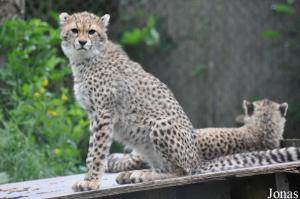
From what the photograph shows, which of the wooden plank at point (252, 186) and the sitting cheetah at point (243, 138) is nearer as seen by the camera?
the wooden plank at point (252, 186)

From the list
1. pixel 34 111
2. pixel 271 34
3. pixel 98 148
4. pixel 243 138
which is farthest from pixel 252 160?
pixel 271 34

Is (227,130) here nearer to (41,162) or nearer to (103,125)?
(103,125)

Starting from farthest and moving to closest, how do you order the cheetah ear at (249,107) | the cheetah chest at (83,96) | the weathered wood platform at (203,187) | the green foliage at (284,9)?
the green foliage at (284,9) → the cheetah ear at (249,107) → the cheetah chest at (83,96) → the weathered wood platform at (203,187)

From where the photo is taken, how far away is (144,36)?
8.65 meters

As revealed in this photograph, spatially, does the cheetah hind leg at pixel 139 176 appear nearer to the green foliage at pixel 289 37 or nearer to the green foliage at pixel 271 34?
the green foliage at pixel 289 37

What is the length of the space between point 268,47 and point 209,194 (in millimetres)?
4303

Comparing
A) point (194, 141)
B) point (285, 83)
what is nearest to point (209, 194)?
point (194, 141)

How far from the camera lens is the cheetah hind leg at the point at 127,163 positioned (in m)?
5.40

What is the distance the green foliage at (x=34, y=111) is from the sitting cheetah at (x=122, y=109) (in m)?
1.60

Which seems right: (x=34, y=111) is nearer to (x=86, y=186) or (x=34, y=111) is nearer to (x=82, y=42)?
(x=82, y=42)

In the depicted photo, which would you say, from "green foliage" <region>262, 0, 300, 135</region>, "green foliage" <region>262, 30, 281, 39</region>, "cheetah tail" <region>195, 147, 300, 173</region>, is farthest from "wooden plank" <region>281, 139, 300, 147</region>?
"green foliage" <region>262, 30, 281, 39</region>

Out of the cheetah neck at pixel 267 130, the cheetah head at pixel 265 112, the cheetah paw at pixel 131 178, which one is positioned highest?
the cheetah head at pixel 265 112

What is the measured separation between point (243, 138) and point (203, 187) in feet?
3.23

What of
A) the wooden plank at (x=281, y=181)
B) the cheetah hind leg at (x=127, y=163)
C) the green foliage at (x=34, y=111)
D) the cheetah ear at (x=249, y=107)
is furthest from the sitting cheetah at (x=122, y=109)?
the green foliage at (x=34, y=111)
